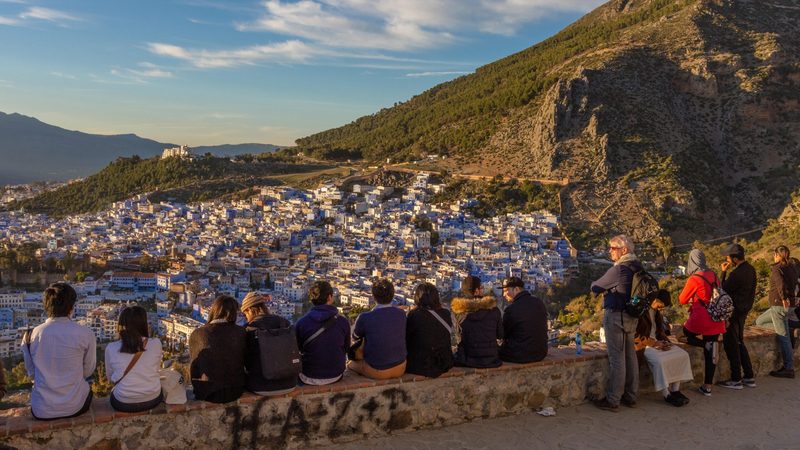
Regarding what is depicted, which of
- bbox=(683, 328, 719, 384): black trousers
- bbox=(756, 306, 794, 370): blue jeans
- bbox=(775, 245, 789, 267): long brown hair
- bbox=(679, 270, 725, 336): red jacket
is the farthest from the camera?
bbox=(756, 306, 794, 370): blue jeans

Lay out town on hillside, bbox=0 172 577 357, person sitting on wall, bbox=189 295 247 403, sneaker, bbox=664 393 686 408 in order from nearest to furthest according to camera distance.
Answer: person sitting on wall, bbox=189 295 247 403
sneaker, bbox=664 393 686 408
town on hillside, bbox=0 172 577 357

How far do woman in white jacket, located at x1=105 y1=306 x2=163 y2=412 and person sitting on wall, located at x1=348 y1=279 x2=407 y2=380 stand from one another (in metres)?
1.29

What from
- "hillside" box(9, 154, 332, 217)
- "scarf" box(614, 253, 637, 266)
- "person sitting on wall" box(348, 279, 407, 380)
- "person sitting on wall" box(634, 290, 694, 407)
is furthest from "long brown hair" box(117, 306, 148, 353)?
"hillside" box(9, 154, 332, 217)

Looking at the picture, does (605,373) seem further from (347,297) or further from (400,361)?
(347,297)

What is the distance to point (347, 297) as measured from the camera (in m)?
24.3

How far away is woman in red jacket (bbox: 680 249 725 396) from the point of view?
177 inches

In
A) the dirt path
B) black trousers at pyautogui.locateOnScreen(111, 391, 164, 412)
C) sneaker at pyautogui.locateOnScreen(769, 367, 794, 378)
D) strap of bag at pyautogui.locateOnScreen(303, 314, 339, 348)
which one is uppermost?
strap of bag at pyautogui.locateOnScreen(303, 314, 339, 348)

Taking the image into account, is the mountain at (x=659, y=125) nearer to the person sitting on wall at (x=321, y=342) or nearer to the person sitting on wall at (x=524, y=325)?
the person sitting on wall at (x=524, y=325)

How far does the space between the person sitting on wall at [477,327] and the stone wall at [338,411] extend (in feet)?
0.30

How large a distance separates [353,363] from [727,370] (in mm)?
3348

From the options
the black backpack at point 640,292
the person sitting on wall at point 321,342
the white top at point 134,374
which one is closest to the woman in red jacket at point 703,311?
the black backpack at point 640,292

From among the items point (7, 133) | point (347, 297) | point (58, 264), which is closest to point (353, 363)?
point (347, 297)

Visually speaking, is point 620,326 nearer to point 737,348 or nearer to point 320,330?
point 737,348

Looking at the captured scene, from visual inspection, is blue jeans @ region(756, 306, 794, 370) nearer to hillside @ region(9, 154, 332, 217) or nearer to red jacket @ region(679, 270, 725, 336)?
red jacket @ region(679, 270, 725, 336)
